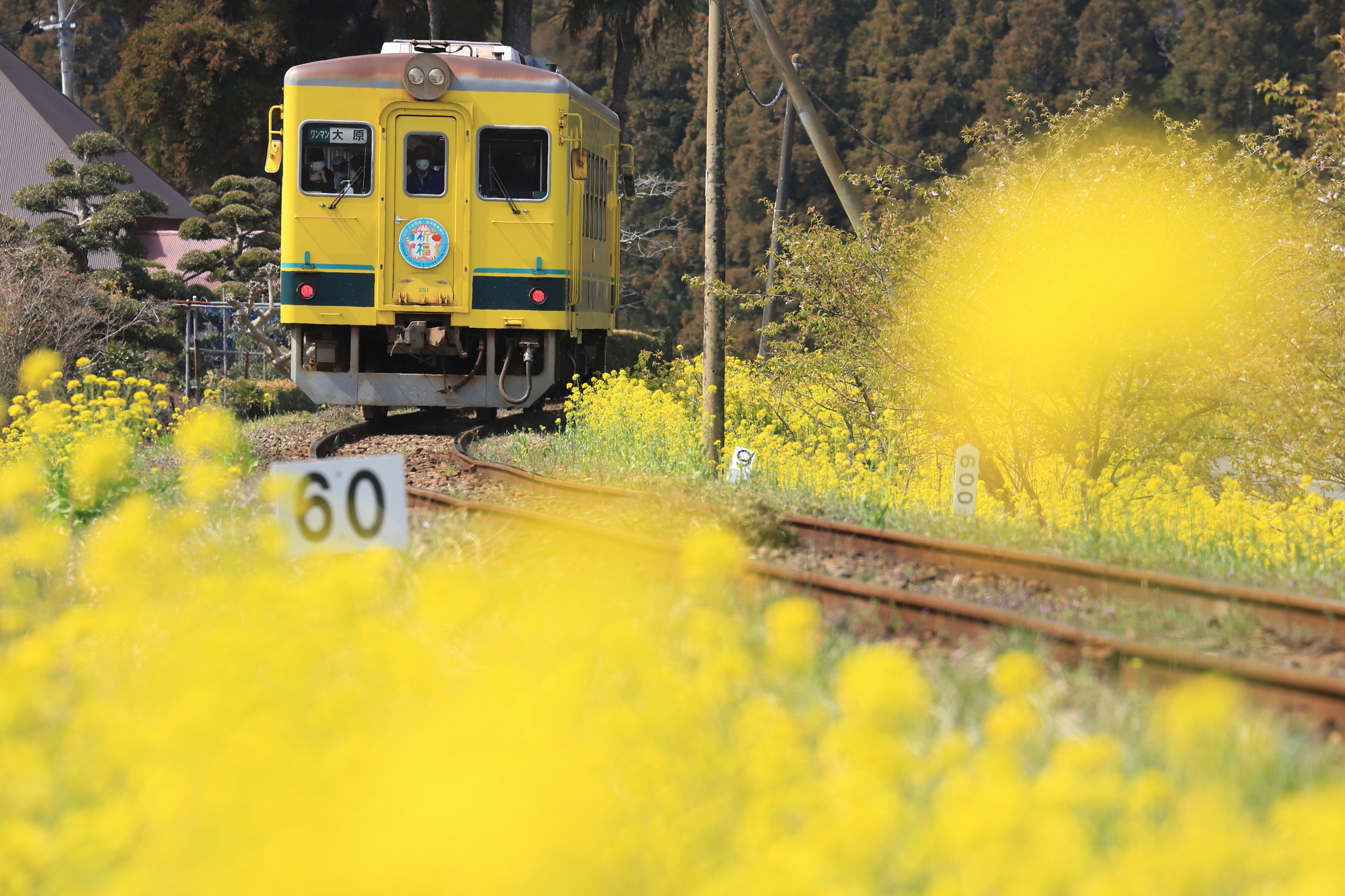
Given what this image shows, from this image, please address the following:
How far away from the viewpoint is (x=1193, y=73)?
4097cm

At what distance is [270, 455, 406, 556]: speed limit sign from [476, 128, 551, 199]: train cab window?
26.4ft

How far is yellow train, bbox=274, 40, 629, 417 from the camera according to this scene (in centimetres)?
1319

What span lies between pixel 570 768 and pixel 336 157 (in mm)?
11418

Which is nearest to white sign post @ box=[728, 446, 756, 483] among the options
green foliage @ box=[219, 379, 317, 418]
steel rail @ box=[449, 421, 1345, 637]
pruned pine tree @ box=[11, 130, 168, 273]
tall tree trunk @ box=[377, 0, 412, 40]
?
steel rail @ box=[449, 421, 1345, 637]

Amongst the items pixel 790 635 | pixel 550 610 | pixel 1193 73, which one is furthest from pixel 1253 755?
pixel 1193 73

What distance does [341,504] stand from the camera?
18.5 ft

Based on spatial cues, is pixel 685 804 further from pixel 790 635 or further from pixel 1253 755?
pixel 1253 755

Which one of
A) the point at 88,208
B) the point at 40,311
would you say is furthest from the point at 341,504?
the point at 88,208

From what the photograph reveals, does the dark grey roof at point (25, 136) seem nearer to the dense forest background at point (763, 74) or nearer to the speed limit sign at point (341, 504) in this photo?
the dense forest background at point (763, 74)

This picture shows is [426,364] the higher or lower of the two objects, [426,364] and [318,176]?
the lower

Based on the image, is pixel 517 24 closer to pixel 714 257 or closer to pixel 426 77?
pixel 426 77

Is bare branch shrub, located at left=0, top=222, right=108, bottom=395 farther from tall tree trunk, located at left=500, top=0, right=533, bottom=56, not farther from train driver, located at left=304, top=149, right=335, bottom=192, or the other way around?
tall tree trunk, located at left=500, top=0, right=533, bottom=56

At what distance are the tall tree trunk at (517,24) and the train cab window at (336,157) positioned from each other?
12.2 m

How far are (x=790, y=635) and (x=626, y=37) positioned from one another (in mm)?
25097
